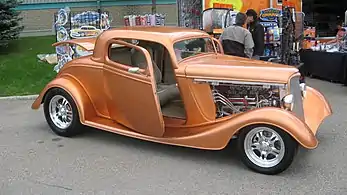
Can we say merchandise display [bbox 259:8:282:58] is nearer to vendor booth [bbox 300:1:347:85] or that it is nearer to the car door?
vendor booth [bbox 300:1:347:85]

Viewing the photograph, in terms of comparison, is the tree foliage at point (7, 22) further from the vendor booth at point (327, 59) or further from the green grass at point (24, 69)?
the vendor booth at point (327, 59)

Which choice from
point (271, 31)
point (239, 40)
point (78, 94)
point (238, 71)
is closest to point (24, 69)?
point (78, 94)

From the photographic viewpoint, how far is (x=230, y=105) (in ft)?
17.5

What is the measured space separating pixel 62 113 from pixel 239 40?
348 cm

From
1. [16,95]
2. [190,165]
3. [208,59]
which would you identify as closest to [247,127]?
[190,165]

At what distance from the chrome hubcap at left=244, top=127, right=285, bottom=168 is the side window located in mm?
1762

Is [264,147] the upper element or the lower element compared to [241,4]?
lower

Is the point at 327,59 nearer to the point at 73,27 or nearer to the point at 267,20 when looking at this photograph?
the point at 267,20

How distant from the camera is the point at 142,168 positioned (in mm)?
5141

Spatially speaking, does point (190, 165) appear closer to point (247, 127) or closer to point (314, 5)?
point (247, 127)

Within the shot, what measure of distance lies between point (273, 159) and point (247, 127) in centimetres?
46

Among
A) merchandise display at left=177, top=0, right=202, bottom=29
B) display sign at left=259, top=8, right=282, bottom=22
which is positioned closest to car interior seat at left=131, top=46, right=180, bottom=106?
display sign at left=259, top=8, right=282, bottom=22

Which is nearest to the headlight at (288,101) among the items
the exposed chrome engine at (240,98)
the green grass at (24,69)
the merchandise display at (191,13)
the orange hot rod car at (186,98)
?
the orange hot rod car at (186,98)

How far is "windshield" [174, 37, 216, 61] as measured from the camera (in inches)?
222
